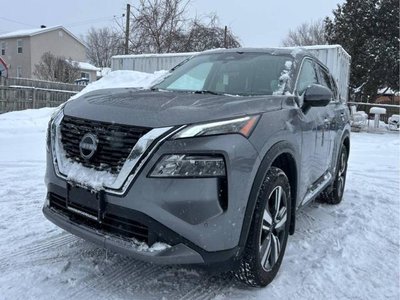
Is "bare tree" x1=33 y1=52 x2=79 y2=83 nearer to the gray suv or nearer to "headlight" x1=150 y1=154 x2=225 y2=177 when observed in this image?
the gray suv

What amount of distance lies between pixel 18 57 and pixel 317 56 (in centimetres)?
3882

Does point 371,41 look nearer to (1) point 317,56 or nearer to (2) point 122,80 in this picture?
(1) point 317,56

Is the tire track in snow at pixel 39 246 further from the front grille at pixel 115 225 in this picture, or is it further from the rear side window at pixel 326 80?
the rear side window at pixel 326 80

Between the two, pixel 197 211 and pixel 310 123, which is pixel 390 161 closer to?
pixel 310 123

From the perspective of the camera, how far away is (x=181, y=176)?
2.49m

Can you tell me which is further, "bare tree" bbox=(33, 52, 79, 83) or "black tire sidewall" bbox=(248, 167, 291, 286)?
"bare tree" bbox=(33, 52, 79, 83)

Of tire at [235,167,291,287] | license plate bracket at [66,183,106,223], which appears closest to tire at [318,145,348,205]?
tire at [235,167,291,287]

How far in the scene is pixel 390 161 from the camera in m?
9.70

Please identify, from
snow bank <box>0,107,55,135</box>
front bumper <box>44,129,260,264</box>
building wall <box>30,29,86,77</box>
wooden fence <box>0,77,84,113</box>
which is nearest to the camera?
front bumper <box>44,129,260,264</box>

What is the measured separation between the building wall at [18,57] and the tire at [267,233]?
4448cm

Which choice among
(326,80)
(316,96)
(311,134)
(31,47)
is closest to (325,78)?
(326,80)

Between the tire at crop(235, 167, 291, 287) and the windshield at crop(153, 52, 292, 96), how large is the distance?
3.02ft

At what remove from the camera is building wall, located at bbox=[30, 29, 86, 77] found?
145ft

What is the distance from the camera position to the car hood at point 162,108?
103 inches
